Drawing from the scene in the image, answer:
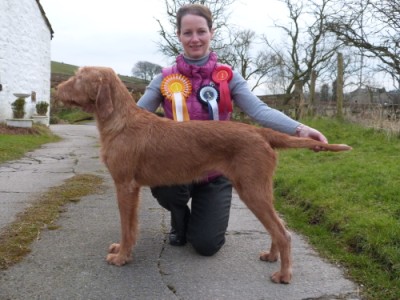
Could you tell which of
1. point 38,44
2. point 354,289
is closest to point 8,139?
point 38,44

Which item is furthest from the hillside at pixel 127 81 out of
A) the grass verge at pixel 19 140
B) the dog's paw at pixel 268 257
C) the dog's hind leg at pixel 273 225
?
the grass verge at pixel 19 140

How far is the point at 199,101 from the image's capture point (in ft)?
14.1

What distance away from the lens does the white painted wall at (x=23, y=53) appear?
646 inches

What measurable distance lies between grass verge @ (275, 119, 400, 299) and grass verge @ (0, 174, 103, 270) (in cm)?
284

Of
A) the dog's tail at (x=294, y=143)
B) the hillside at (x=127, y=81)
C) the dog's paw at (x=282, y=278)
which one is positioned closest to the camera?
the dog's tail at (x=294, y=143)

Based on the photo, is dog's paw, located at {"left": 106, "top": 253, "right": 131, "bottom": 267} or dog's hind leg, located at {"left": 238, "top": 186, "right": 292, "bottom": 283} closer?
dog's hind leg, located at {"left": 238, "top": 186, "right": 292, "bottom": 283}

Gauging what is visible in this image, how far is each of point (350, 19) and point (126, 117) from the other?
10036mm

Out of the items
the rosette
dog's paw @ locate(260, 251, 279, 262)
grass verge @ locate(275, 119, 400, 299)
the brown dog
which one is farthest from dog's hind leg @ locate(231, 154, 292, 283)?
the rosette

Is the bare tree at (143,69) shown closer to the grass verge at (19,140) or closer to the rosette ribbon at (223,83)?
the grass verge at (19,140)

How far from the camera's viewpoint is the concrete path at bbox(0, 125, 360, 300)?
319cm

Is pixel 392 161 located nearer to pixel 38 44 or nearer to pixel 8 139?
pixel 8 139

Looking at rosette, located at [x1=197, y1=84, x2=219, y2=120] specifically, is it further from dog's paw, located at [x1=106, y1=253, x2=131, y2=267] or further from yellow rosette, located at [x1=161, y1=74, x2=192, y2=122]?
dog's paw, located at [x1=106, y1=253, x2=131, y2=267]

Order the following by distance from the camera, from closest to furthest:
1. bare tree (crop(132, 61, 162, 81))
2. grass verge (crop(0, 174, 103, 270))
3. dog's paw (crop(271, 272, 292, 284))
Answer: dog's paw (crop(271, 272, 292, 284)) → grass verge (crop(0, 174, 103, 270)) → bare tree (crop(132, 61, 162, 81))

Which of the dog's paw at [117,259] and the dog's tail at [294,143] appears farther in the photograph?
the dog's paw at [117,259]
